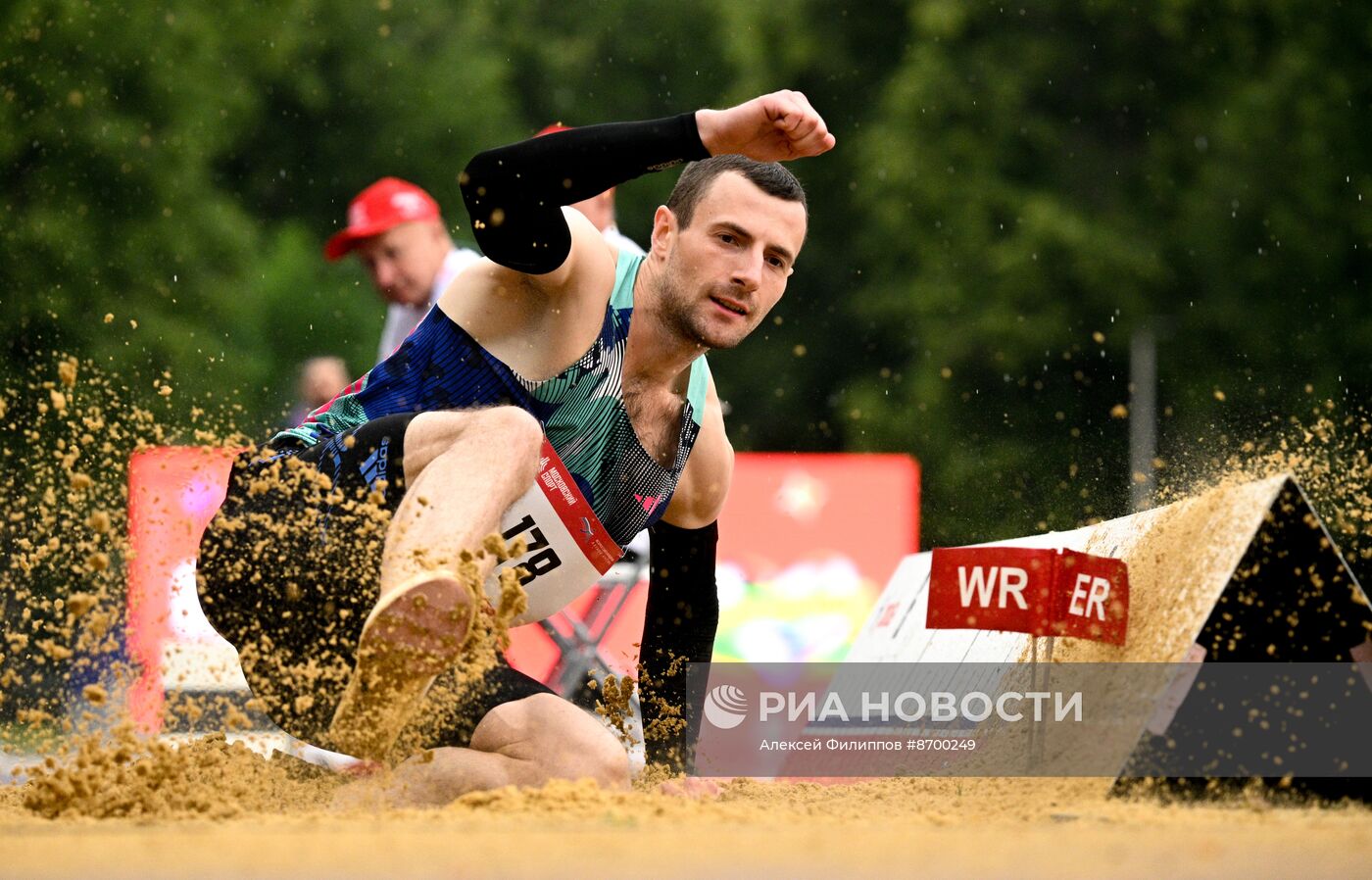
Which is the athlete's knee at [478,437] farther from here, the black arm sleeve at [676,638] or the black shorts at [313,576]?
the black arm sleeve at [676,638]

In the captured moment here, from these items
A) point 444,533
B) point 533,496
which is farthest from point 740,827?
point 533,496

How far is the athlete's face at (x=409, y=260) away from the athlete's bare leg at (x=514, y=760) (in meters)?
3.70

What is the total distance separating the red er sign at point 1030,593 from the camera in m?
3.86

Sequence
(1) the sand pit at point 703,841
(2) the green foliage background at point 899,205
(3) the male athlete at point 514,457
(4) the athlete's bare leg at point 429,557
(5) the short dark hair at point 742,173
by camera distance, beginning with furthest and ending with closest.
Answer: (2) the green foliage background at point 899,205, (5) the short dark hair at point 742,173, (3) the male athlete at point 514,457, (4) the athlete's bare leg at point 429,557, (1) the sand pit at point 703,841

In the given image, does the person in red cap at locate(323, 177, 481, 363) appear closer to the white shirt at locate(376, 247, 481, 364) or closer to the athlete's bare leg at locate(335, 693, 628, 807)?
the white shirt at locate(376, 247, 481, 364)

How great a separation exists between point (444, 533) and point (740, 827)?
77 cm

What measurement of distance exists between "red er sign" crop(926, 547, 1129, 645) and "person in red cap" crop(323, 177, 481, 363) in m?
3.75

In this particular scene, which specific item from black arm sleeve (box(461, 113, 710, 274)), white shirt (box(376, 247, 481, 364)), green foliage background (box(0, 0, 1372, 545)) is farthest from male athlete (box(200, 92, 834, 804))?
green foliage background (box(0, 0, 1372, 545))

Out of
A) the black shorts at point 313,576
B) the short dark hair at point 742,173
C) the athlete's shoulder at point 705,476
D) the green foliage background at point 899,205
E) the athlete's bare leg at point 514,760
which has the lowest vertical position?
the athlete's bare leg at point 514,760

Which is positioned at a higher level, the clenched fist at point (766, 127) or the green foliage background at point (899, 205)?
the green foliage background at point (899, 205)

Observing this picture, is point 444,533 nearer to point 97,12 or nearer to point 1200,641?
point 1200,641

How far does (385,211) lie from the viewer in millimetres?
7430

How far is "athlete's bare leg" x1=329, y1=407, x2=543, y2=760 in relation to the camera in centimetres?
317

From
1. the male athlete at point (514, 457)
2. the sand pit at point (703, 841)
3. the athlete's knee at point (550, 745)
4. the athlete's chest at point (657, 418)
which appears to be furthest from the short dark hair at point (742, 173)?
the sand pit at point (703, 841)
